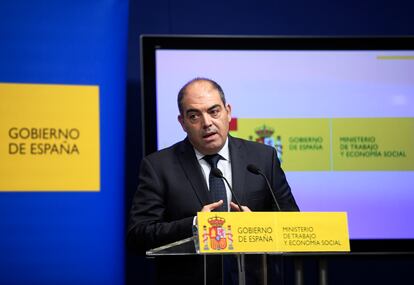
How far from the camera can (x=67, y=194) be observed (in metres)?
3.22

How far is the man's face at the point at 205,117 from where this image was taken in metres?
→ 3.19

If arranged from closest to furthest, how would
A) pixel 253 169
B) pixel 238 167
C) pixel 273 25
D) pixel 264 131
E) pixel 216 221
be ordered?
pixel 216 221 < pixel 253 169 < pixel 238 167 < pixel 264 131 < pixel 273 25

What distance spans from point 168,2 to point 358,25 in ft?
3.76

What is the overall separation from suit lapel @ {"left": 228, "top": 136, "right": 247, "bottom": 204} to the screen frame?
28.3 inches

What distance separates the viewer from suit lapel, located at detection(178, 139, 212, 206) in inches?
123

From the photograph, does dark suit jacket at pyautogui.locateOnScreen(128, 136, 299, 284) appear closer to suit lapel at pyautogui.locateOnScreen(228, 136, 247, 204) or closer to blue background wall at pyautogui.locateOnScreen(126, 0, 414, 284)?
suit lapel at pyautogui.locateOnScreen(228, 136, 247, 204)

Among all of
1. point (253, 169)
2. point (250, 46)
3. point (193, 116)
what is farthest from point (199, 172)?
point (250, 46)

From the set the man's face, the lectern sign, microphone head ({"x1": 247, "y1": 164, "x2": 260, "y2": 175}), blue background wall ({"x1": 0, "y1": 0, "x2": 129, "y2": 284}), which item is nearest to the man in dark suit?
the man's face

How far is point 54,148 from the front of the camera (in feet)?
10.6

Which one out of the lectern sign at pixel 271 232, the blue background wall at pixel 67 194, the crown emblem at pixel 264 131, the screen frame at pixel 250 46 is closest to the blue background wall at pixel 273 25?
the screen frame at pixel 250 46

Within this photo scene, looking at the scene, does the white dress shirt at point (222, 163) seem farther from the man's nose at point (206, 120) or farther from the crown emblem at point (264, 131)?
the crown emblem at point (264, 131)

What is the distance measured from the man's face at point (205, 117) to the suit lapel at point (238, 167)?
0.22ft

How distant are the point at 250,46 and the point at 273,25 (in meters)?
0.43

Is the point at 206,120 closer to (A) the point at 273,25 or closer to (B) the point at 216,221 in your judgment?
(B) the point at 216,221
